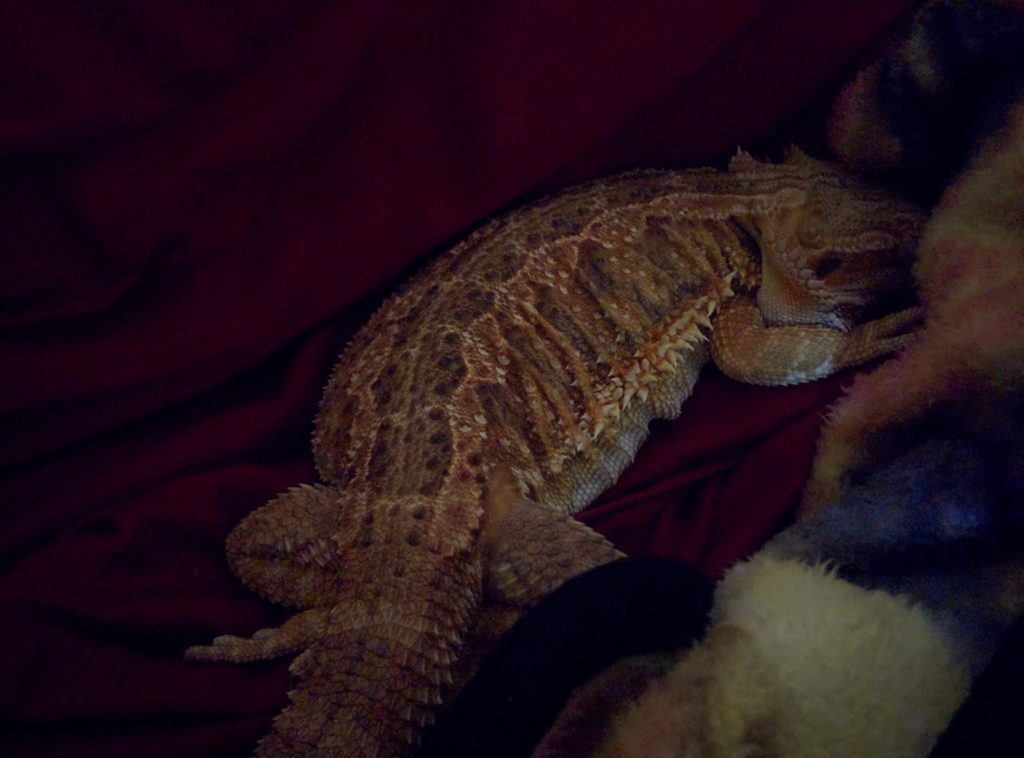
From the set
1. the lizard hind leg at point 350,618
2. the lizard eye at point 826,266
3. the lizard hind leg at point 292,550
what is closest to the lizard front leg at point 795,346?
the lizard eye at point 826,266

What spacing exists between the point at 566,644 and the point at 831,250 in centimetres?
124

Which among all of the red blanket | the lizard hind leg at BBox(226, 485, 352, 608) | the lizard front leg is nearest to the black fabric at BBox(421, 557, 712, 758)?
the red blanket

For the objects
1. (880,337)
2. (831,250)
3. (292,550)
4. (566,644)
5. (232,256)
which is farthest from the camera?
(831,250)

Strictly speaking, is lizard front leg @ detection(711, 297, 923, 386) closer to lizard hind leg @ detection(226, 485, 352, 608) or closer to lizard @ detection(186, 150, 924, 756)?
lizard @ detection(186, 150, 924, 756)

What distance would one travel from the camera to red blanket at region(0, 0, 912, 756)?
122 centimetres

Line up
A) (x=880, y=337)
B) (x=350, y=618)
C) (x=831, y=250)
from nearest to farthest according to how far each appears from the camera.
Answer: (x=350, y=618) < (x=880, y=337) < (x=831, y=250)

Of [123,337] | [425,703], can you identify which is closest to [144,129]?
[123,337]

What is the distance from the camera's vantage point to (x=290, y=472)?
155 cm

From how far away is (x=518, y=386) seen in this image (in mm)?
1502

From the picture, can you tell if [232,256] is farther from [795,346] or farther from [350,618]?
[795,346]

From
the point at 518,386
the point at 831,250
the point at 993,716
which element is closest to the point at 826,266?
the point at 831,250

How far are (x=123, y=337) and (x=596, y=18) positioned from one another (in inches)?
43.0

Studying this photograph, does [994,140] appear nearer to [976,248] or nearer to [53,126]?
[976,248]

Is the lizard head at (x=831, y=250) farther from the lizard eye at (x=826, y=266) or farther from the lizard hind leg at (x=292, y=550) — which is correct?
the lizard hind leg at (x=292, y=550)
